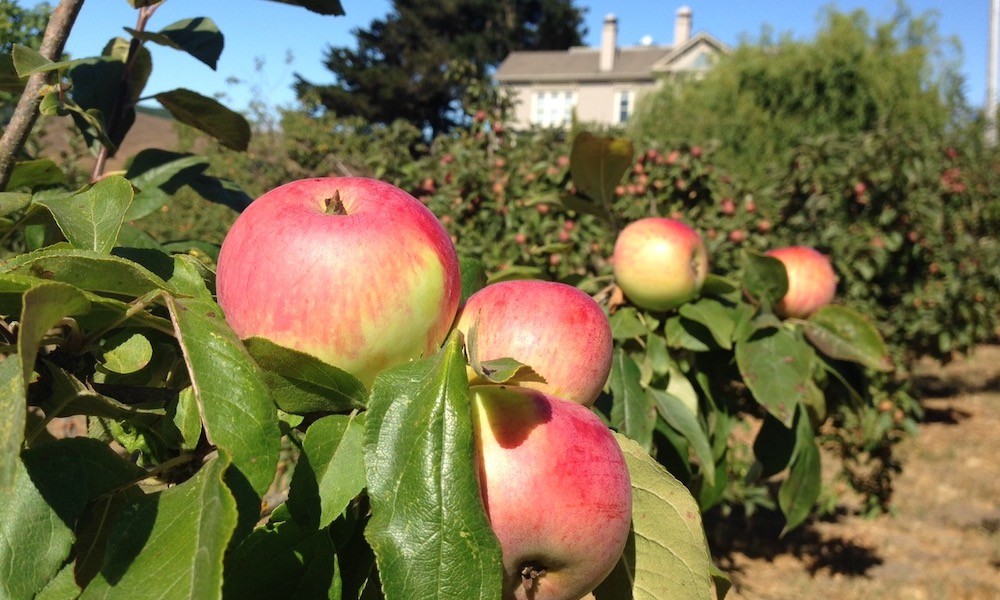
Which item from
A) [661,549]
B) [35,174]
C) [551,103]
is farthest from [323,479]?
[551,103]

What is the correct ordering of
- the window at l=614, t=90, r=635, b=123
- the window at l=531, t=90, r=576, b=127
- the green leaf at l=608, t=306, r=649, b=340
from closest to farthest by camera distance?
the green leaf at l=608, t=306, r=649, b=340, the window at l=531, t=90, r=576, b=127, the window at l=614, t=90, r=635, b=123

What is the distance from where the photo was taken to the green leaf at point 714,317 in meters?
1.53

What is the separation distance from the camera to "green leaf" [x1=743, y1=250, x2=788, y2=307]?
1582mm

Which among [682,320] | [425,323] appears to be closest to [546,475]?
[425,323]

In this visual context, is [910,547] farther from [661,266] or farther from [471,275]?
[471,275]

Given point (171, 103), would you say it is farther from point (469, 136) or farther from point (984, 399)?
point (984, 399)

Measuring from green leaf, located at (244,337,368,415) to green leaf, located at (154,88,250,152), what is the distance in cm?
72

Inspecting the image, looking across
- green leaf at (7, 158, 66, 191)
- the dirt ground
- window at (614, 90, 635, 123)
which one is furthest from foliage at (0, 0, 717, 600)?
window at (614, 90, 635, 123)

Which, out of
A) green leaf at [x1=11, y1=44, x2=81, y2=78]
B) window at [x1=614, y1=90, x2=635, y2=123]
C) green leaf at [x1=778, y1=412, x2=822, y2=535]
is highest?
window at [x1=614, y1=90, x2=635, y2=123]

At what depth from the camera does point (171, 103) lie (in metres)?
1.20

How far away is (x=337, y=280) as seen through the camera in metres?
0.64

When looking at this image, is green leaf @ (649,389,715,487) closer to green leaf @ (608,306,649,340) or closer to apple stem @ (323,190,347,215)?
green leaf @ (608,306,649,340)

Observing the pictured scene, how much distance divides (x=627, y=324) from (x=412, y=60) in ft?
91.2

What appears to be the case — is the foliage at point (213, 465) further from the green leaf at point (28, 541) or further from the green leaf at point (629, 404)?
the green leaf at point (629, 404)
